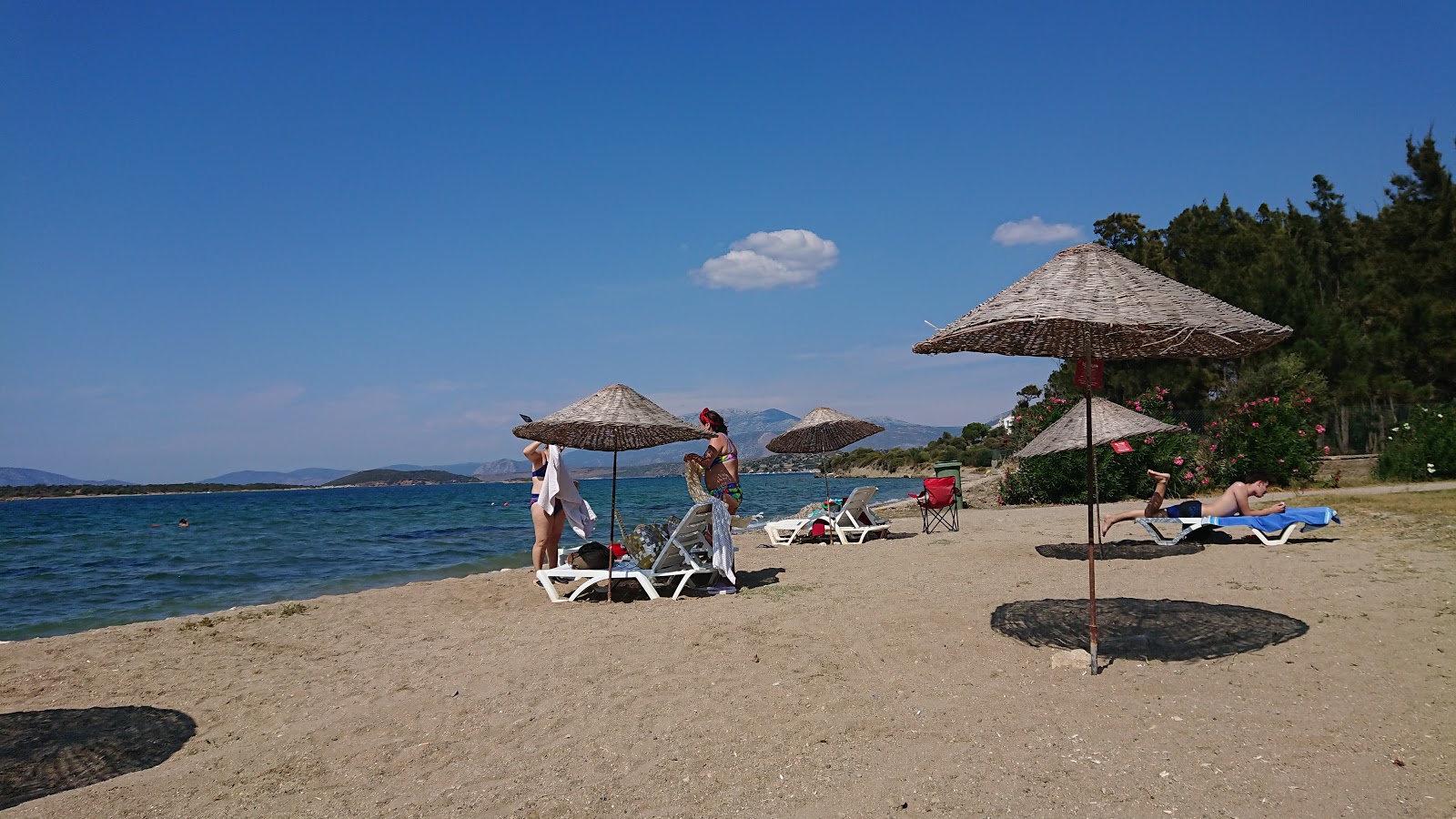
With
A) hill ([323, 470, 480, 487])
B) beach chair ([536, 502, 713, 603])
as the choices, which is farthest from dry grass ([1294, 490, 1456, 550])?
hill ([323, 470, 480, 487])

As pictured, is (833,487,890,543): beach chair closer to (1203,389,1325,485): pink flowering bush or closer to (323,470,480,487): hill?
(1203,389,1325,485): pink flowering bush

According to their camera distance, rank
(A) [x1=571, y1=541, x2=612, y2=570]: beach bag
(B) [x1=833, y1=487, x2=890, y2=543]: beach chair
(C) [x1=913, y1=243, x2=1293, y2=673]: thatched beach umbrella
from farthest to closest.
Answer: (B) [x1=833, y1=487, x2=890, y2=543]: beach chair → (A) [x1=571, y1=541, x2=612, y2=570]: beach bag → (C) [x1=913, y1=243, x2=1293, y2=673]: thatched beach umbrella

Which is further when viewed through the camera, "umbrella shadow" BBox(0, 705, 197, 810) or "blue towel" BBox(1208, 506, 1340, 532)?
"blue towel" BBox(1208, 506, 1340, 532)

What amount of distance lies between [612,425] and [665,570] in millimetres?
1599

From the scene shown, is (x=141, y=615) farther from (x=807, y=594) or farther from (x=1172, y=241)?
(x=1172, y=241)

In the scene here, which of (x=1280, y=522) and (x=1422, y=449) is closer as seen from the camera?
(x=1280, y=522)

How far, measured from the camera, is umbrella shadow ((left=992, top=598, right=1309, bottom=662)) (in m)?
4.71

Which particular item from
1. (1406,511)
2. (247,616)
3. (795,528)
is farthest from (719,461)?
(1406,511)

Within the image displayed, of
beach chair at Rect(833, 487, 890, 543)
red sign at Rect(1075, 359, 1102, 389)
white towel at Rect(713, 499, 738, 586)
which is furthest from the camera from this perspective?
beach chair at Rect(833, 487, 890, 543)

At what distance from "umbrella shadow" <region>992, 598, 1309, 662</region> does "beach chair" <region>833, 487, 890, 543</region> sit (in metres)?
5.68

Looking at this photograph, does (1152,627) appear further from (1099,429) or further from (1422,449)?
(1422,449)

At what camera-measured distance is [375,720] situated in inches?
174

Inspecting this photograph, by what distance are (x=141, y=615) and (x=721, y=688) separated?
31.0 feet

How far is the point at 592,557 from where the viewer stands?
8.05m
